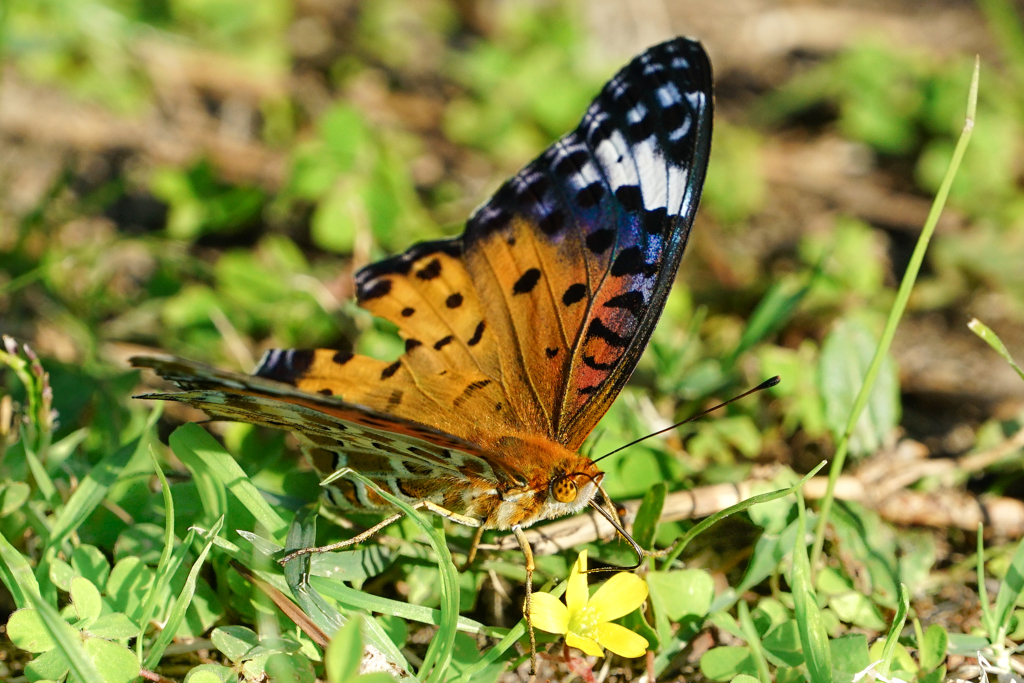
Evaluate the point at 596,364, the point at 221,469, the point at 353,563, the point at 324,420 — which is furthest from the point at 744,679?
the point at 221,469

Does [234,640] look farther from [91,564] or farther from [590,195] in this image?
[590,195]

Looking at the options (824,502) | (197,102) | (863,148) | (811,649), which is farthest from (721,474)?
(197,102)

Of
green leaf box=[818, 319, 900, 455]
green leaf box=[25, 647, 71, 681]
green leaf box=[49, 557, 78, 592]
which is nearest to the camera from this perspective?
green leaf box=[25, 647, 71, 681]

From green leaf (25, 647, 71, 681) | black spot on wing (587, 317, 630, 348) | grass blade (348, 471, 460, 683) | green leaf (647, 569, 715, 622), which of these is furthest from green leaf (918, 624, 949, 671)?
green leaf (25, 647, 71, 681)

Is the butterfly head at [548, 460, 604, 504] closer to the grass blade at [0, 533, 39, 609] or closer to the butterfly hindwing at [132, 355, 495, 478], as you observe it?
the butterfly hindwing at [132, 355, 495, 478]

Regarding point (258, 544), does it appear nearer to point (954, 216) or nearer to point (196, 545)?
point (196, 545)

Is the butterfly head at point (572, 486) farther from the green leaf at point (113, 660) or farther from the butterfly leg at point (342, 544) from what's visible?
the green leaf at point (113, 660)
